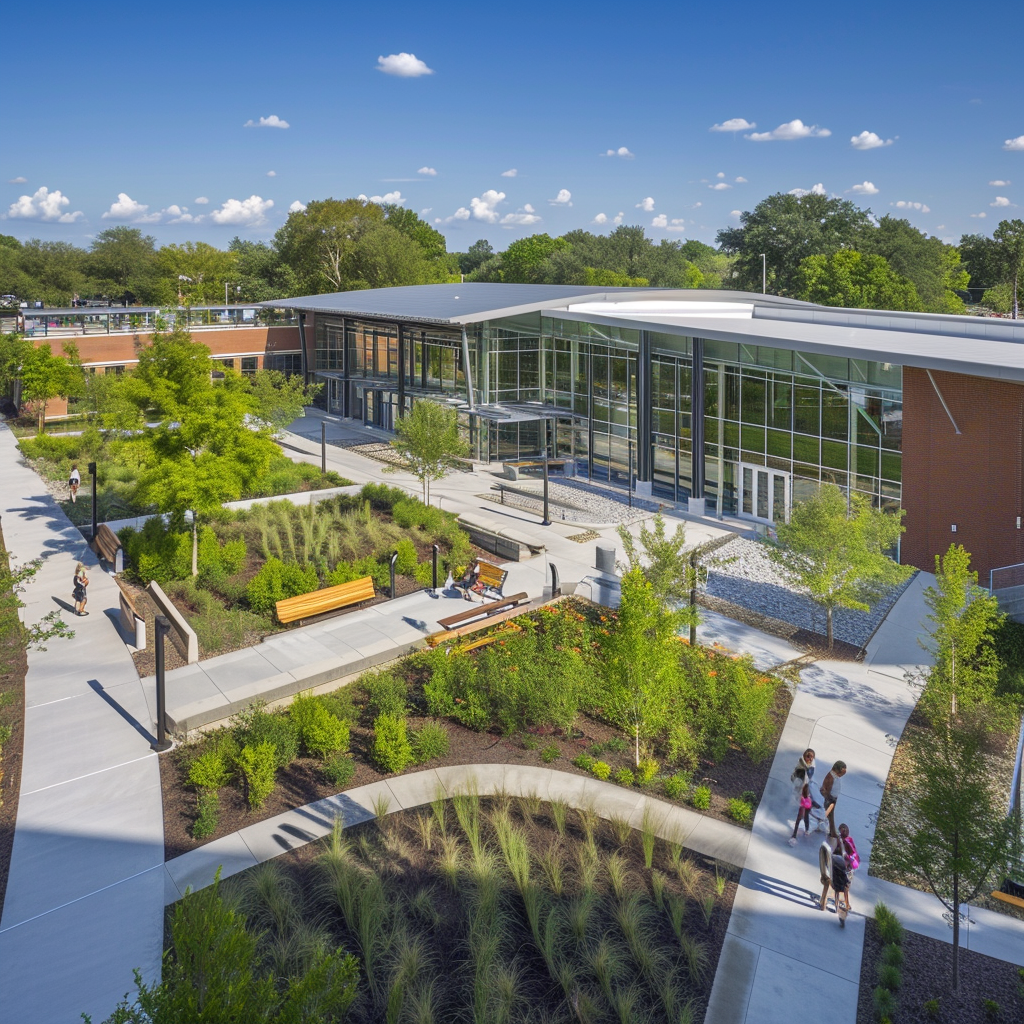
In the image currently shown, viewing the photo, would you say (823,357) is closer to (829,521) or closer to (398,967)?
(829,521)

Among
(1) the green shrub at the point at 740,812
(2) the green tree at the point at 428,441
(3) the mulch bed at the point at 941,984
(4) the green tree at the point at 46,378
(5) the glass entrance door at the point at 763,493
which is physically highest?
(4) the green tree at the point at 46,378

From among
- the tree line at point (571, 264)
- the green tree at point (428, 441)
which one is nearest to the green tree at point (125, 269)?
the tree line at point (571, 264)

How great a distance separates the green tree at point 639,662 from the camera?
40.5 feet

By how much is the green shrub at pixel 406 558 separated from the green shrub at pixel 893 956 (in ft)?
43.7

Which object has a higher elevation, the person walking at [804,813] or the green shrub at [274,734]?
the green shrub at [274,734]

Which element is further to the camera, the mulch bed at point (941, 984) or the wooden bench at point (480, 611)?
the wooden bench at point (480, 611)

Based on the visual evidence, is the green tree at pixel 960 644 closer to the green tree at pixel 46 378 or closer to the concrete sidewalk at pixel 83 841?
the concrete sidewalk at pixel 83 841

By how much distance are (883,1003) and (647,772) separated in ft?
14.6

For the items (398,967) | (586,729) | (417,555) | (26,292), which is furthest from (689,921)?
(26,292)

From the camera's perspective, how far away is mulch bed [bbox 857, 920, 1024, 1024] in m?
8.31

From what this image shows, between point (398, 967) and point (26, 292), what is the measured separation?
8951 centimetres

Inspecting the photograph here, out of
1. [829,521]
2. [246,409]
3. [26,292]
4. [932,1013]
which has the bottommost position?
[932,1013]

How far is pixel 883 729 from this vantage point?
14.5 m

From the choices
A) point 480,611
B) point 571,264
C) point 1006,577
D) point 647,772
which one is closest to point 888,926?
point 647,772
